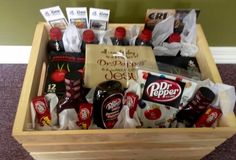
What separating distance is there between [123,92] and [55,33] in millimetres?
290

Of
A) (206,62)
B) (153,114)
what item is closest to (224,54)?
(206,62)

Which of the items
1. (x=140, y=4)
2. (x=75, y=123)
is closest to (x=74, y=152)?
(x=75, y=123)

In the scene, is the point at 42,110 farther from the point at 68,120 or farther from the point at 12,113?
the point at 12,113

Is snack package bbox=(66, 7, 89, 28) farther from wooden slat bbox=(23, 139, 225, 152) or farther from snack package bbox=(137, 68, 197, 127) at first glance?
wooden slat bbox=(23, 139, 225, 152)

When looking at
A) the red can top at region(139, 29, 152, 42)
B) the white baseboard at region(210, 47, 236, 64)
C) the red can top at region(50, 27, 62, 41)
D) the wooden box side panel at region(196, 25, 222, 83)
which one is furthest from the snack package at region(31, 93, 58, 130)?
the white baseboard at region(210, 47, 236, 64)

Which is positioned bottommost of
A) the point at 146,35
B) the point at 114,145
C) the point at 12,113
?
the point at 12,113

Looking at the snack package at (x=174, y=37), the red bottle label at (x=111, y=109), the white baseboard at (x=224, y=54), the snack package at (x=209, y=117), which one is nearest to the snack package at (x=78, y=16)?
the snack package at (x=174, y=37)

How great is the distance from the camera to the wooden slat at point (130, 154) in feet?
2.56

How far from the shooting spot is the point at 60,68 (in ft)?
2.73

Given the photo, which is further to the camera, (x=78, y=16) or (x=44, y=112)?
(x=78, y=16)

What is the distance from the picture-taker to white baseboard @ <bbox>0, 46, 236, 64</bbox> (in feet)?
3.68

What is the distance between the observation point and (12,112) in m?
1.04

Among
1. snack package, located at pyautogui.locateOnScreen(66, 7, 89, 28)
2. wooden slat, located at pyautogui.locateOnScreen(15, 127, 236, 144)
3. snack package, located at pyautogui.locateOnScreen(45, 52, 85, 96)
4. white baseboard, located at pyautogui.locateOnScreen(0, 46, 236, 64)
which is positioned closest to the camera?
wooden slat, located at pyautogui.locateOnScreen(15, 127, 236, 144)

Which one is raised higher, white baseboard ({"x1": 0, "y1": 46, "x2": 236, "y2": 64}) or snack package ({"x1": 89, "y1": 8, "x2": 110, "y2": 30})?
snack package ({"x1": 89, "y1": 8, "x2": 110, "y2": 30})
